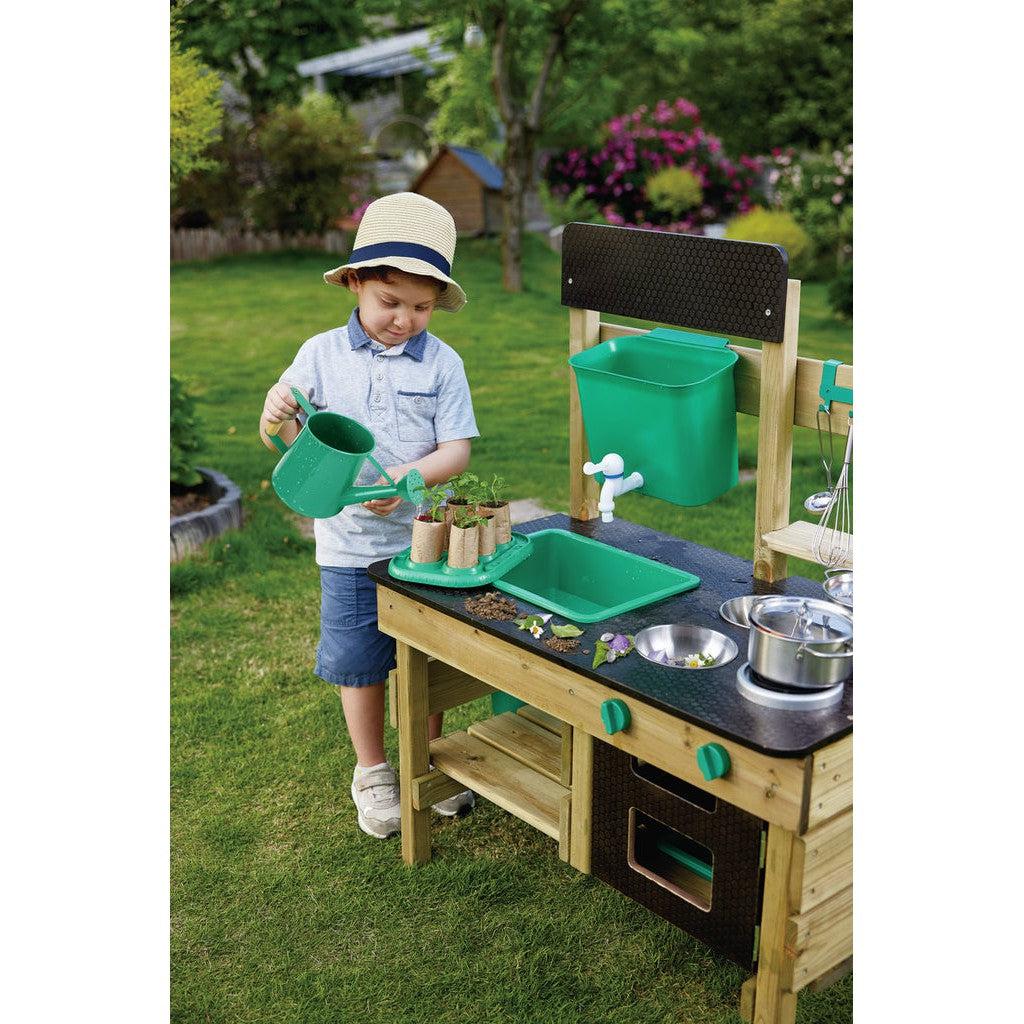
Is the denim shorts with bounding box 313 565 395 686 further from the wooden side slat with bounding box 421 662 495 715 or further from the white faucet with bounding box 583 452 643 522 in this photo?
the white faucet with bounding box 583 452 643 522

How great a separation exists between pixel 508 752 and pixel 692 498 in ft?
2.47

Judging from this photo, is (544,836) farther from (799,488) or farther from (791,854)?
(799,488)

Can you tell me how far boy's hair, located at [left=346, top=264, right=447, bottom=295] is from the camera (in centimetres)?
260

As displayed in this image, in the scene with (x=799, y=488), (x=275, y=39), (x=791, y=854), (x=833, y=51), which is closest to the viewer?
(x=791, y=854)

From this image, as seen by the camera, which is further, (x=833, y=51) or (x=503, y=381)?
(x=833, y=51)

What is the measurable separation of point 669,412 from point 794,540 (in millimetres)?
373

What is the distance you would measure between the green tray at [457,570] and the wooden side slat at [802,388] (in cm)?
60

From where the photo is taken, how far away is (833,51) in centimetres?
1407

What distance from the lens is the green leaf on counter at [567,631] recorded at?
2213 mm

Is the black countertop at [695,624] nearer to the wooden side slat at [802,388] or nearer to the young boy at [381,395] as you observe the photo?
the young boy at [381,395]

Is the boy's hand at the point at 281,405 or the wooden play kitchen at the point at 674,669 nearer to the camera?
the wooden play kitchen at the point at 674,669

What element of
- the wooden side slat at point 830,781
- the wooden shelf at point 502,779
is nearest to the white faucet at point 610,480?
the wooden shelf at point 502,779

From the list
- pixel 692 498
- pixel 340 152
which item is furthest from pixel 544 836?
pixel 340 152

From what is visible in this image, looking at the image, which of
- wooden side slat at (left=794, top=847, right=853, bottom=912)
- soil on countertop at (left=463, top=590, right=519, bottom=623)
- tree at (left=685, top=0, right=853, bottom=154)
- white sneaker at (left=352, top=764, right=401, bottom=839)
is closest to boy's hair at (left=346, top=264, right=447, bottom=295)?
soil on countertop at (left=463, top=590, right=519, bottom=623)
